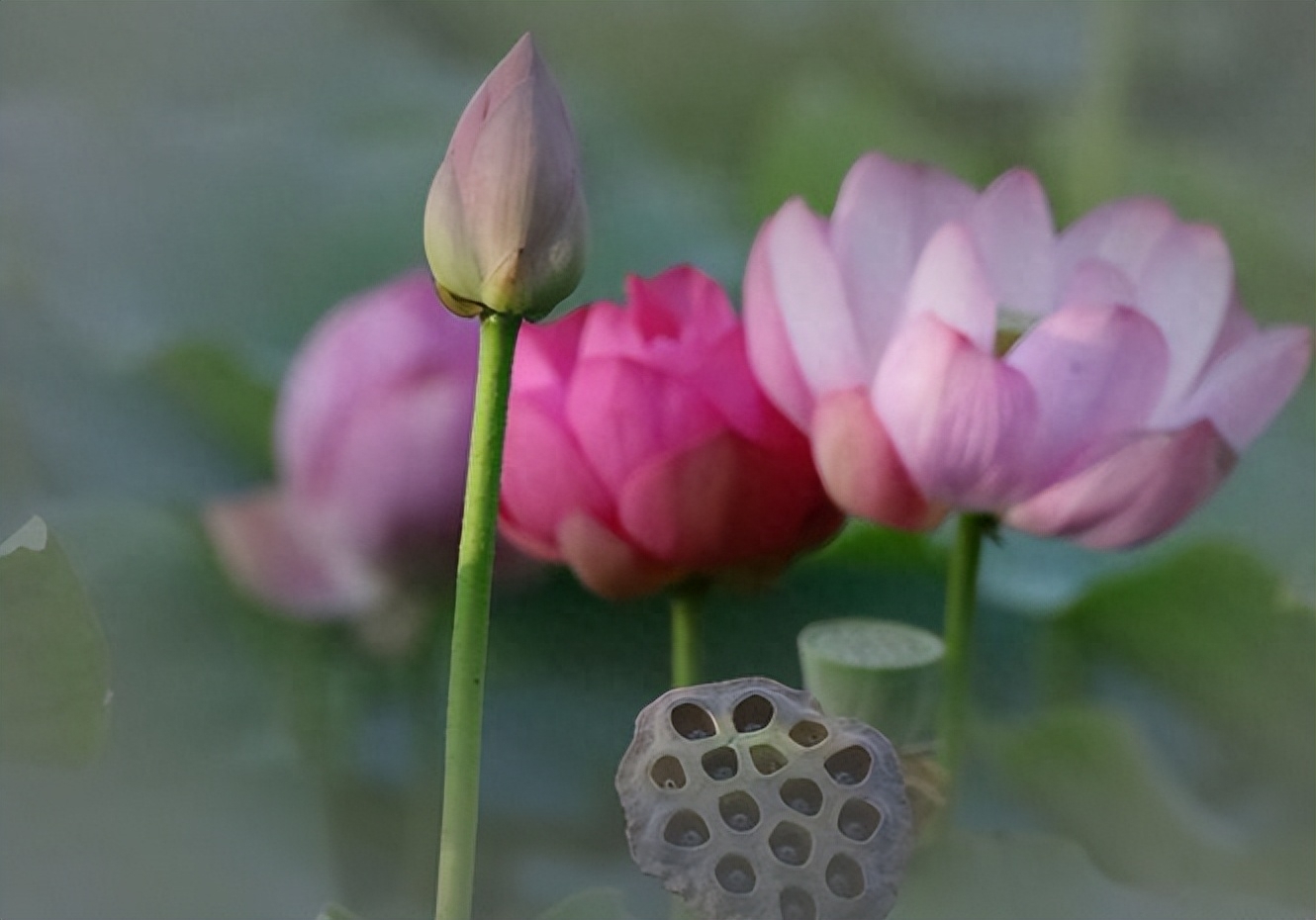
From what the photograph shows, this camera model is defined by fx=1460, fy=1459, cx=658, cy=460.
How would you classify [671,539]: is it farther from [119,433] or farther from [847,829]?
[119,433]

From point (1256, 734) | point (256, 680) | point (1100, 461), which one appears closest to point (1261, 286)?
point (1256, 734)

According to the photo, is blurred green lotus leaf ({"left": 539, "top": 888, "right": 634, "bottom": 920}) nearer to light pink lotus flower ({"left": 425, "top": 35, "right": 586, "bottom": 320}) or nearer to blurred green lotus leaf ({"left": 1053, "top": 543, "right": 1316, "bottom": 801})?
light pink lotus flower ({"left": 425, "top": 35, "right": 586, "bottom": 320})

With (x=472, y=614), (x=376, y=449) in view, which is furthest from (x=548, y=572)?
(x=472, y=614)

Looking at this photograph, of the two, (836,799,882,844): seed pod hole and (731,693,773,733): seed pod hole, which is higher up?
(731,693,773,733): seed pod hole

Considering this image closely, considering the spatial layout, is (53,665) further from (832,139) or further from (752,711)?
(832,139)

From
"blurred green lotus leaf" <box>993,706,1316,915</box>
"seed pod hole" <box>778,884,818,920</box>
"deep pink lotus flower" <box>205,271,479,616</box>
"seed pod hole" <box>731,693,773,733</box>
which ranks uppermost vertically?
"deep pink lotus flower" <box>205,271,479,616</box>

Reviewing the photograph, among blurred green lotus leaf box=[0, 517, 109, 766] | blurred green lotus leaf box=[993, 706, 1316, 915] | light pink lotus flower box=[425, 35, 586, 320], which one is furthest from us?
blurred green lotus leaf box=[993, 706, 1316, 915]

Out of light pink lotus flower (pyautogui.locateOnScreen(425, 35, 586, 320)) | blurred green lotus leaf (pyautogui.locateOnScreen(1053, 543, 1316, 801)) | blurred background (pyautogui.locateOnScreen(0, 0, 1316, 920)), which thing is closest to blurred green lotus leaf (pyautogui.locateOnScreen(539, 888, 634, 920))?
blurred background (pyautogui.locateOnScreen(0, 0, 1316, 920))
